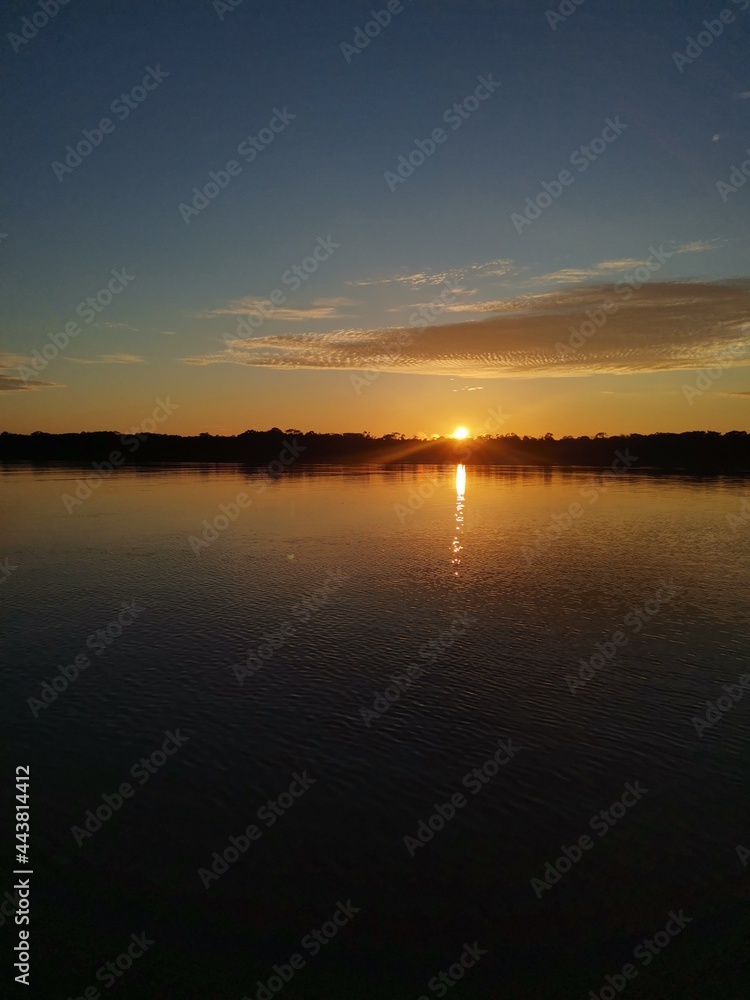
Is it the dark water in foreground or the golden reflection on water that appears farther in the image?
the golden reflection on water

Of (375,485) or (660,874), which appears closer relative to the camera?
(660,874)

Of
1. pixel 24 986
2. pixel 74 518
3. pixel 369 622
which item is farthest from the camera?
pixel 74 518

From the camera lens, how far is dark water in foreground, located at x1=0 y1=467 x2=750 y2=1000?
8539 millimetres

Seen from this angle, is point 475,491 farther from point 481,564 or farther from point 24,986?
point 24,986

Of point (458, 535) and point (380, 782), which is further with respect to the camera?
point (458, 535)

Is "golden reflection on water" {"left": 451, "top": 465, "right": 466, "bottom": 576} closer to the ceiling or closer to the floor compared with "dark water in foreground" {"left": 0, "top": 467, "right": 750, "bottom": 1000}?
closer to the ceiling

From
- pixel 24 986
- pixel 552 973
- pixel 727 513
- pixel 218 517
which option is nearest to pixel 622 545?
pixel 727 513

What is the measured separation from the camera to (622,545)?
134 feet

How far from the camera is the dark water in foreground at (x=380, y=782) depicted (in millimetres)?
8539

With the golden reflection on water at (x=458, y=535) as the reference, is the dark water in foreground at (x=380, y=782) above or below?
below

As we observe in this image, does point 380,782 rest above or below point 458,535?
below

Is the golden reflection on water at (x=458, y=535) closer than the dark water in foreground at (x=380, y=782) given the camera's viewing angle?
No

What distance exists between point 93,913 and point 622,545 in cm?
3750

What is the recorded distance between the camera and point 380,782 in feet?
41.5
